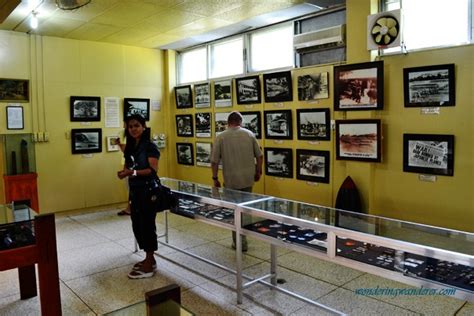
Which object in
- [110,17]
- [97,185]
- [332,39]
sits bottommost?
[97,185]

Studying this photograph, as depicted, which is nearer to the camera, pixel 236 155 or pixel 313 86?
pixel 236 155

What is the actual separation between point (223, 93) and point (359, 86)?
265cm

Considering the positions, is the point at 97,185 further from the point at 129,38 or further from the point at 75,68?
the point at 129,38

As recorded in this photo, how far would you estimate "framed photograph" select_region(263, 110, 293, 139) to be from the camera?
5367 mm

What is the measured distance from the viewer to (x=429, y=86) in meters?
3.87

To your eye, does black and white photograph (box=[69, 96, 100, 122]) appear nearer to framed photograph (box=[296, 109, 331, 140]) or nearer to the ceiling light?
the ceiling light

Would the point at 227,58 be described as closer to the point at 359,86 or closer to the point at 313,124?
the point at 313,124

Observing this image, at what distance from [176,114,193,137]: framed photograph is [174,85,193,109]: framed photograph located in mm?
207

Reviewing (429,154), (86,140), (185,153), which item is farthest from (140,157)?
(185,153)

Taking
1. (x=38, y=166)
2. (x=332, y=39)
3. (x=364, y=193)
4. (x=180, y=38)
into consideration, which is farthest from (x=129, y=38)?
(x=364, y=193)

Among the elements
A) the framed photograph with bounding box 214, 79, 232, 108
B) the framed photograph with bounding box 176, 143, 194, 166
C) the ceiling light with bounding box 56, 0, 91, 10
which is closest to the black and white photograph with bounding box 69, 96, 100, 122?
the framed photograph with bounding box 176, 143, 194, 166

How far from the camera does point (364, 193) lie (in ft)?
14.7

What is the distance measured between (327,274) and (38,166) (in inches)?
194

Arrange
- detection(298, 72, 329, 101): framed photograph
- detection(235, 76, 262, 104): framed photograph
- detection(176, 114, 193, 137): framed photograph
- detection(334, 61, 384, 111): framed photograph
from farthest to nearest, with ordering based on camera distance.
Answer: detection(176, 114, 193, 137): framed photograph, detection(235, 76, 262, 104): framed photograph, detection(298, 72, 329, 101): framed photograph, detection(334, 61, 384, 111): framed photograph
